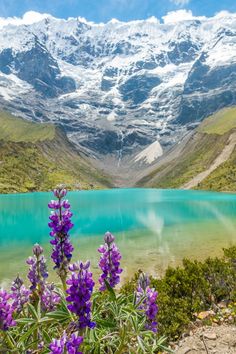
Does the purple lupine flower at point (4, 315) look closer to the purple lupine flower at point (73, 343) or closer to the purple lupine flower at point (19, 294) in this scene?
the purple lupine flower at point (73, 343)

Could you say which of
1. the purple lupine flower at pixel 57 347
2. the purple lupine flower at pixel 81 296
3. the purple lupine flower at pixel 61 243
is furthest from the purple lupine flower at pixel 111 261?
the purple lupine flower at pixel 57 347

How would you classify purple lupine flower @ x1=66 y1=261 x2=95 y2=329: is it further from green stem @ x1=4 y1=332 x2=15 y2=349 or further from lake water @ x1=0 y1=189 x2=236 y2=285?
lake water @ x1=0 y1=189 x2=236 y2=285

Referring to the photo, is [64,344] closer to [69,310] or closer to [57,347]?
[57,347]

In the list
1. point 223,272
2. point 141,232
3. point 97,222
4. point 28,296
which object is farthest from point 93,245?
point 28,296

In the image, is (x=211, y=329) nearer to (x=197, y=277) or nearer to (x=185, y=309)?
(x=185, y=309)

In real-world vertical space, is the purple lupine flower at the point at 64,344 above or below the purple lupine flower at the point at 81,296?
below

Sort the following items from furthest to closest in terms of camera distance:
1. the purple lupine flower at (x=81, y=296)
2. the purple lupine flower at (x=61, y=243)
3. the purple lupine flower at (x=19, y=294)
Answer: the purple lupine flower at (x=19, y=294), the purple lupine flower at (x=61, y=243), the purple lupine flower at (x=81, y=296)

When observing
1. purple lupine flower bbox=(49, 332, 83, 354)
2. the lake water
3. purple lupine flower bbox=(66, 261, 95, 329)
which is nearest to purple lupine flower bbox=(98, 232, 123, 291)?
purple lupine flower bbox=(66, 261, 95, 329)

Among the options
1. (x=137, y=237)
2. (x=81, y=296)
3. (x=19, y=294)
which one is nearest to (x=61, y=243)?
(x=19, y=294)

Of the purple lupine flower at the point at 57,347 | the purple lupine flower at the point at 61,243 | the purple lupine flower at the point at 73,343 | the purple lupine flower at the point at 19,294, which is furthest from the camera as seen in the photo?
the purple lupine flower at the point at 19,294
